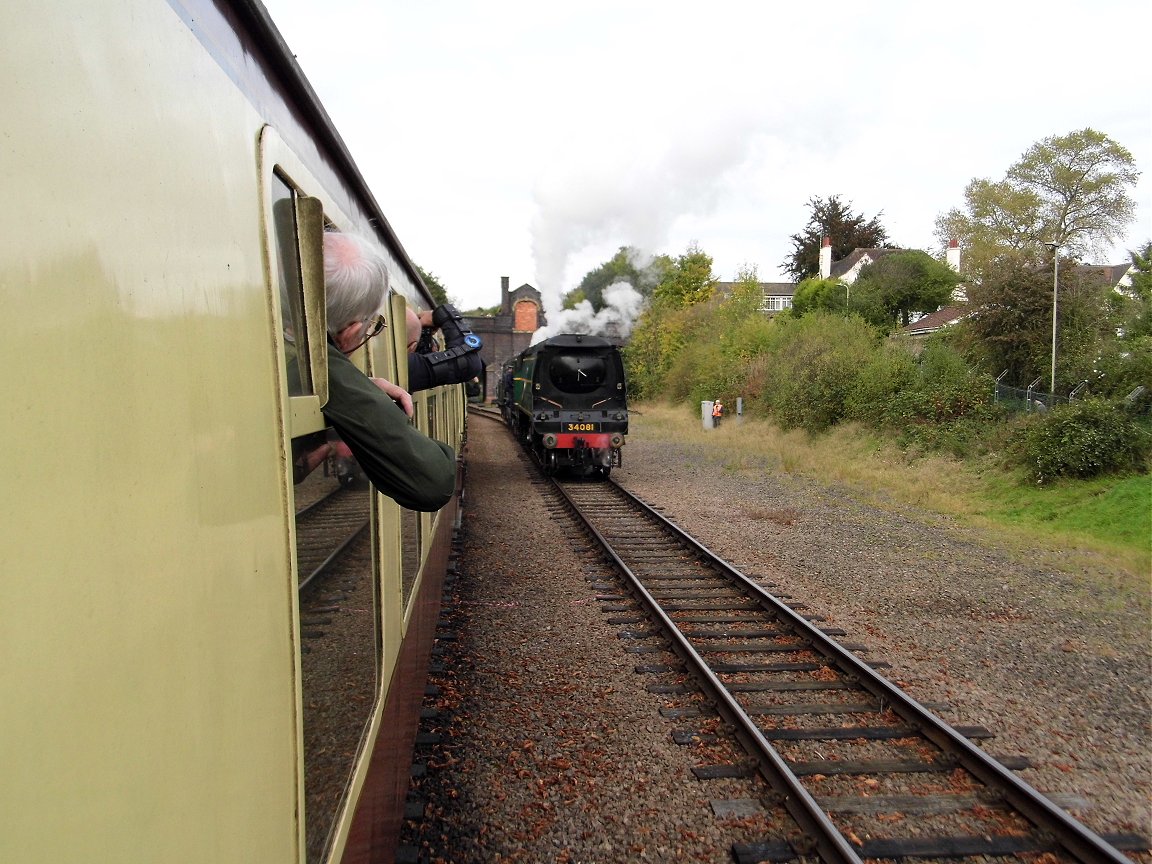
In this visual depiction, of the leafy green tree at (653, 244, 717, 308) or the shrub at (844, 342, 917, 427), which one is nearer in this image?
the shrub at (844, 342, 917, 427)

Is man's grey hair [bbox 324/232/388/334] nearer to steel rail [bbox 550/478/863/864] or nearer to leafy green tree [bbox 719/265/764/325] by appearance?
steel rail [bbox 550/478/863/864]

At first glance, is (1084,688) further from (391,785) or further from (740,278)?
(740,278)

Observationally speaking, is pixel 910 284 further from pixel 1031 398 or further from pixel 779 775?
pixel 779 775

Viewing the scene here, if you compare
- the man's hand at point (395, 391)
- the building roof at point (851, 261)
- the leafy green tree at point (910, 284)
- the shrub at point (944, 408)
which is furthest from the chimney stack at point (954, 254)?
the man's hand at point (395, 391)

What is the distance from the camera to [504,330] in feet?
156

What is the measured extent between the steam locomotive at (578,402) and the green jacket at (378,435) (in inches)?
534

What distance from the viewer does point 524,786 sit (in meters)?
4.25

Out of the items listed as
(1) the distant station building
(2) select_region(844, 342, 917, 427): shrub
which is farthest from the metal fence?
(1) the distant station building

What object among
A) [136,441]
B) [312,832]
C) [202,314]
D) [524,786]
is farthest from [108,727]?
[524,786]

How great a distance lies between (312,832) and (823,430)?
66.7ft

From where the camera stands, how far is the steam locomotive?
15.5m

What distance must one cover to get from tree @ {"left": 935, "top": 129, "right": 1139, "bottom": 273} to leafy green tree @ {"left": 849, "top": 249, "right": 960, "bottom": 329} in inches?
59.2

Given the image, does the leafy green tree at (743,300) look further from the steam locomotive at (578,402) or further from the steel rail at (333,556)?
the steel rail at (333,556)

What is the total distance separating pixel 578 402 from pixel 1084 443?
28.2 ft
